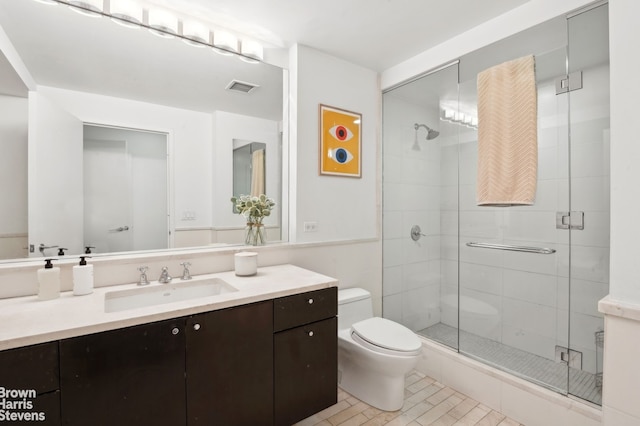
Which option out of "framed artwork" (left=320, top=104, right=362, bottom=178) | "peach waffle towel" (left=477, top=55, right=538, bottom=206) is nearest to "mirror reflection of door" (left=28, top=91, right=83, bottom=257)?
"framed artwork" (left=320, top=104, right=362, bottom=178)

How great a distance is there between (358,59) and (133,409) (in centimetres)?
251

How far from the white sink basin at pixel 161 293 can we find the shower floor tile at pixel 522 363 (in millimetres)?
1733

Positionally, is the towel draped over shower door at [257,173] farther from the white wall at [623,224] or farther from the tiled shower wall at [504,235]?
the white wall at [623,224]

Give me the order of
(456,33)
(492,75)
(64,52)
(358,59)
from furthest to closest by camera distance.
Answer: (358,59) < (456,33) < (492,75) < (64,52)

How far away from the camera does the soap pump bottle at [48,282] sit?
1.34 m

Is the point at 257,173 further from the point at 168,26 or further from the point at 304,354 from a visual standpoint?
the point at 304,354

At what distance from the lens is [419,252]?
2.75m

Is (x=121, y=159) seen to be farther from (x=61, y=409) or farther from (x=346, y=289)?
(x=346, y=289)

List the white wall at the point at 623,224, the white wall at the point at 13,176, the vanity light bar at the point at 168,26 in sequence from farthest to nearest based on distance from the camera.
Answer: the vanity light bar at the point at 168,26
the white wall at the point at 13,176
the white wall at the point at 623,224

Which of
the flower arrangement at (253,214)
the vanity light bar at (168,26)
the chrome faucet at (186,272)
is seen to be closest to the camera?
the vanity light bar at (168,26)

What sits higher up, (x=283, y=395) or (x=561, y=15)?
(x=561, y=15)

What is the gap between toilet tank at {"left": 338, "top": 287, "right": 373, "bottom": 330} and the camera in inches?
83.9

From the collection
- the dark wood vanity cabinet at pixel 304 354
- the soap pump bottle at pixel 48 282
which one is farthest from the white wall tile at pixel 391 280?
the soap pump bottle at pixel 48 282

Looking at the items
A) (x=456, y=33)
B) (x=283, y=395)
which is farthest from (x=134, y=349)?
(x=456, y=33)
